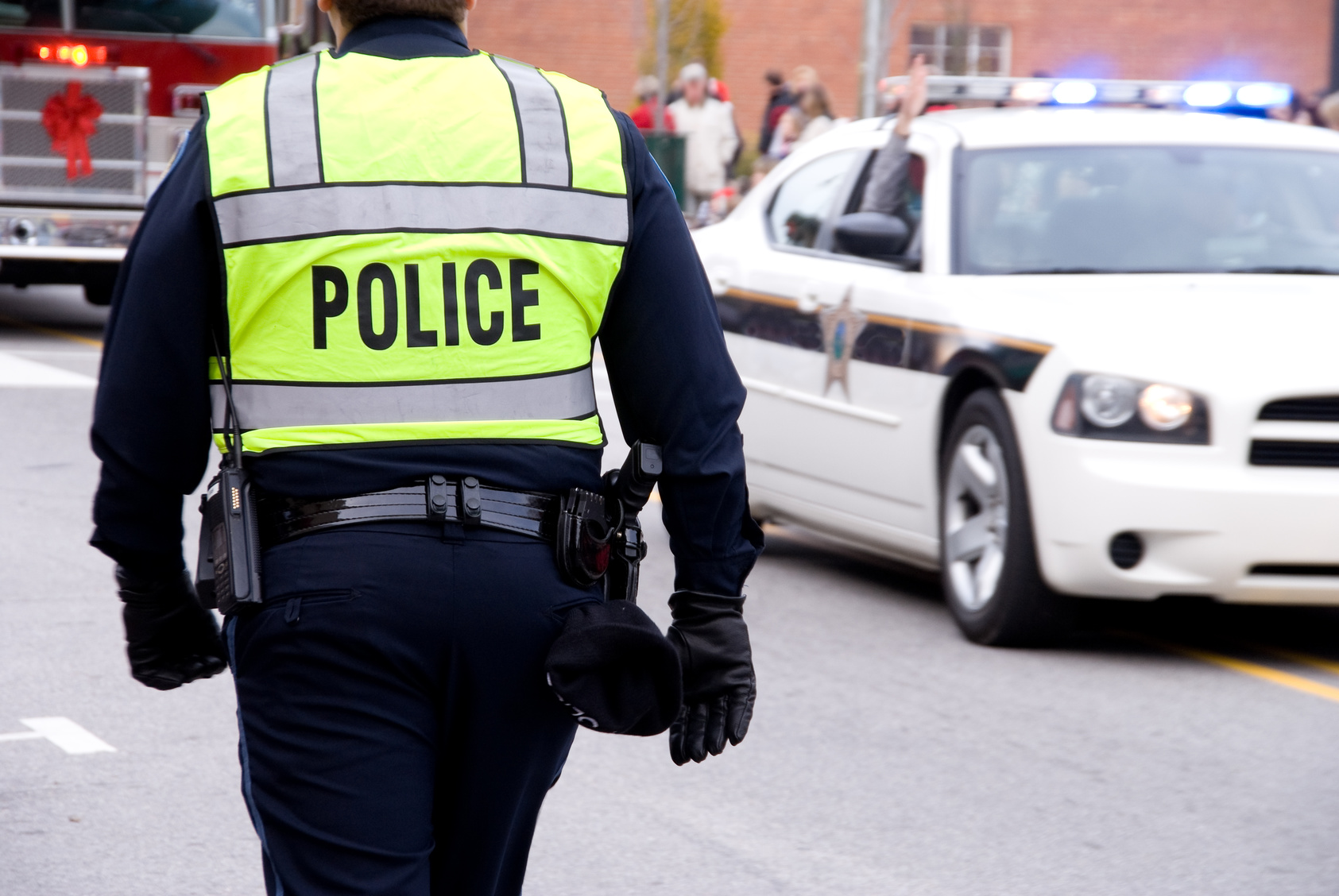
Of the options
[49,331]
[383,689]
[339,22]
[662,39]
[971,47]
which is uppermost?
[339,22]

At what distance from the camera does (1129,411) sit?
18.6 ft

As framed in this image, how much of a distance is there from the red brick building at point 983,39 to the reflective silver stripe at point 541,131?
30.6 m

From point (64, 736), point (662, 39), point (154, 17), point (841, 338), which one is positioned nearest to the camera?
point (64, 736)

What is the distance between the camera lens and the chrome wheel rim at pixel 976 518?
607 centimetres

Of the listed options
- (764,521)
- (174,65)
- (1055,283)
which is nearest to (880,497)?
(1055,283)

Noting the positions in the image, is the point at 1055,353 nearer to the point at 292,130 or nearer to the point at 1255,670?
the point at 1255,670

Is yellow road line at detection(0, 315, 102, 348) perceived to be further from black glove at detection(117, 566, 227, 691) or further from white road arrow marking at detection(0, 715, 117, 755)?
black glove at detection(117, 566, 227, 691)

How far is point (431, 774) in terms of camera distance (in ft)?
7.59

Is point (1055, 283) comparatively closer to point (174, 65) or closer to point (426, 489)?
point (426, 489)

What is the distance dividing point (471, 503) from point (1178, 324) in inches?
155

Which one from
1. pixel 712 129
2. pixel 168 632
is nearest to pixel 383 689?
pixel 168 632

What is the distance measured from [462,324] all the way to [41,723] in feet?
10.3

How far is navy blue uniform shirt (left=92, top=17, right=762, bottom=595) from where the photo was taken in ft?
7.60

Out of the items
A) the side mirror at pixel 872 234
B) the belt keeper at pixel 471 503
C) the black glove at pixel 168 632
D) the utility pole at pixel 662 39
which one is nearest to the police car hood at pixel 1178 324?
the side mirror at pixel 872 234
